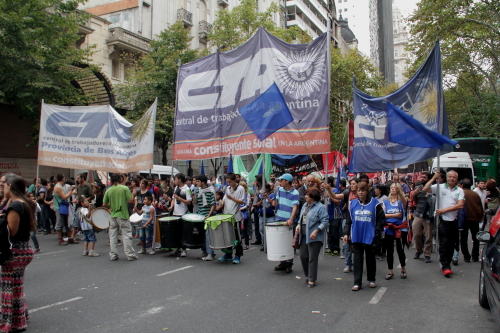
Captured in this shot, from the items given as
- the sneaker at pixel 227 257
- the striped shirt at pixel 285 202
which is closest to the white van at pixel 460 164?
the striped shirt at pixel 285 202

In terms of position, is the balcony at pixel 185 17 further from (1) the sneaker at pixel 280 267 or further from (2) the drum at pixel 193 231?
(1) the sneaker at pixel 280 267

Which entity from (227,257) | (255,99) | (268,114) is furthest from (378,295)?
(255,99)

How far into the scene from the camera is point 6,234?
4.62 m

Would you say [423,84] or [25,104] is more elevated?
[25,104]

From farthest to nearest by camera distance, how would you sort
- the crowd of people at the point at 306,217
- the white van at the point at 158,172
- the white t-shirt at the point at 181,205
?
1. the white van at the point at 158,172
2. the white t-shirt at the point at 181,205
3. the crowd of people at the point at 306,217

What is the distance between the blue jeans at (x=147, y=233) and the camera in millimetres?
10188

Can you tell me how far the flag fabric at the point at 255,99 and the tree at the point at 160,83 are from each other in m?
13.0

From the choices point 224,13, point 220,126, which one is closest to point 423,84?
point 220,126

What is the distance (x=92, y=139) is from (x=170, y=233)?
405 cm

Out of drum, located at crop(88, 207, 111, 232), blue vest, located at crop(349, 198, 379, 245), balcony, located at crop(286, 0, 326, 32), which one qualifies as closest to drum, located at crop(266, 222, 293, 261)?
blue vest, located at crop(349, 198, 379, 245)

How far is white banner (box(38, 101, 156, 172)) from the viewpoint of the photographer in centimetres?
1122

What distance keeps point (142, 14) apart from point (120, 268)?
25745 mm

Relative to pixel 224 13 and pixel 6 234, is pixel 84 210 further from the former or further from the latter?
pixel 224 13

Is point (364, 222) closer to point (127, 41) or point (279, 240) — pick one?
point (279, 240)
